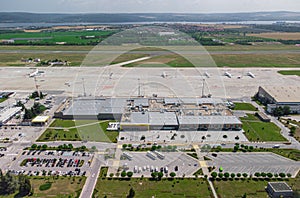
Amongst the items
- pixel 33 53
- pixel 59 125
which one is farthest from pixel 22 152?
pixel 33 53

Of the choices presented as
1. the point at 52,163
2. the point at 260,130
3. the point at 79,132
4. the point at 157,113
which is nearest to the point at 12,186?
the point at 52,163

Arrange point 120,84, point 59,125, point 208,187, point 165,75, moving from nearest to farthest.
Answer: point 208,187 < point 59,125 < point 120,84 < point 165,75

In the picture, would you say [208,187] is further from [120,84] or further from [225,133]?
[120,84]

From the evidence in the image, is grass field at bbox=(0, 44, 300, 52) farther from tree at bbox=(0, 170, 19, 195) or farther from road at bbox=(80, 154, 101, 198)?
tree at bbox=(0, 170, 19, 195)

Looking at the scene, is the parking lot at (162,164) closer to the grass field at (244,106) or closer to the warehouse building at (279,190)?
the warehouse building at (279,190)

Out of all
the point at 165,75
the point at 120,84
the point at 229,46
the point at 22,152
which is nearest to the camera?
the point at 22,152

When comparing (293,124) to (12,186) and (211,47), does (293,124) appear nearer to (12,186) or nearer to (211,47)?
(12,186)
